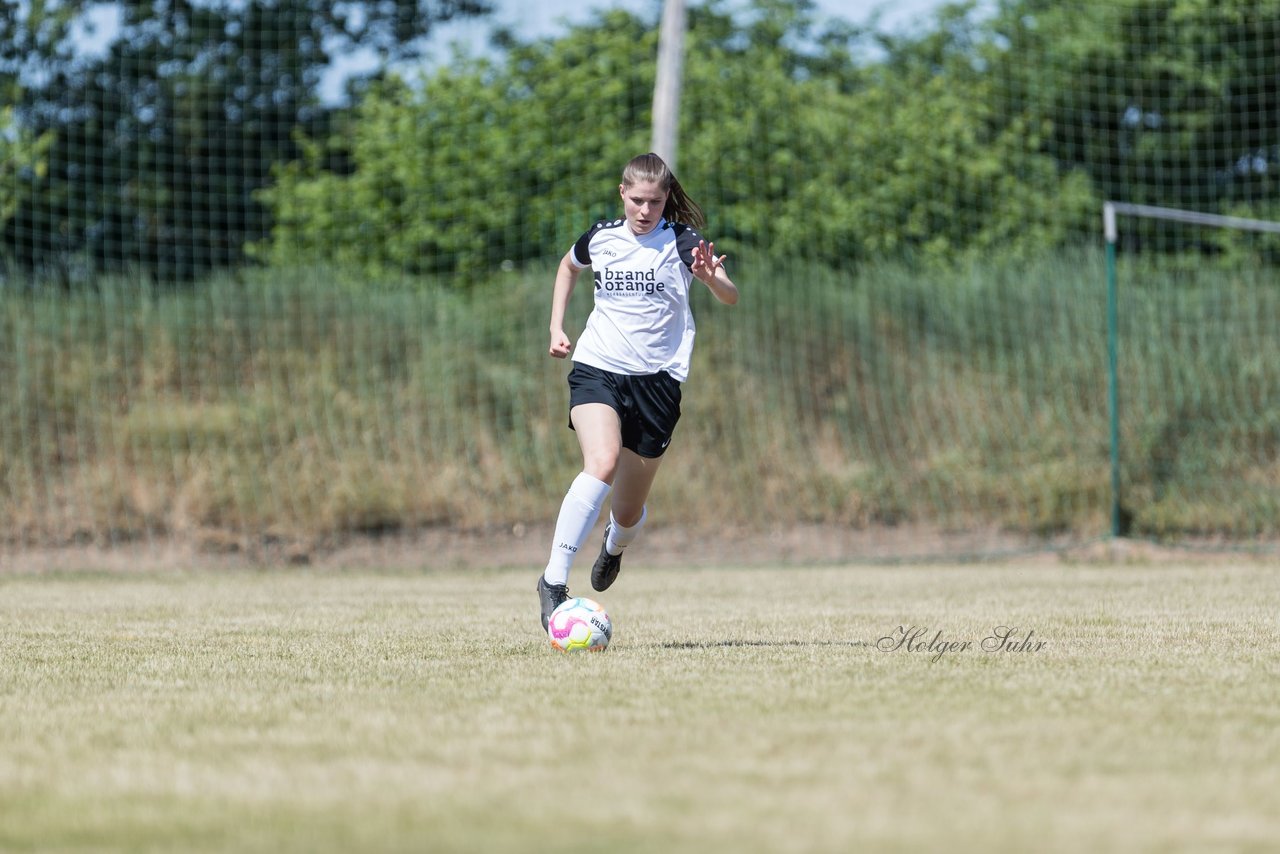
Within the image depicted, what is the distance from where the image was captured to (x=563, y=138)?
20.9m

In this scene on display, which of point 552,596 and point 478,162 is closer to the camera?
point 552,596

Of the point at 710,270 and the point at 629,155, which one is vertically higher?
the point at 629,155

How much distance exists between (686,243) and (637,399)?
685 mm

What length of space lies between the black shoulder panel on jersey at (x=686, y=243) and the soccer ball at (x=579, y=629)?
156 centimetres

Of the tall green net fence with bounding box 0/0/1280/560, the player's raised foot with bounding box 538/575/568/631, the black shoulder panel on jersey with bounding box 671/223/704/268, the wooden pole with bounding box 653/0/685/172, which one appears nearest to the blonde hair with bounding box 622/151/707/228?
the black shoulder panel on jersey with bounding box 671/223/704/268

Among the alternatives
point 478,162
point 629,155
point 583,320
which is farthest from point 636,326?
point 629,155

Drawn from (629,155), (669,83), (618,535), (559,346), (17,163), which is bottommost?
(618,535)

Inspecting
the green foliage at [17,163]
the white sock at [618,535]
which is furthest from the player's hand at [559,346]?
the green foliage at [17,163]

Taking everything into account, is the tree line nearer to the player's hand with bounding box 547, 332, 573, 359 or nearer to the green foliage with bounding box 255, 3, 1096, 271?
the green foliage with bounding box 255, 3, 1096, 271

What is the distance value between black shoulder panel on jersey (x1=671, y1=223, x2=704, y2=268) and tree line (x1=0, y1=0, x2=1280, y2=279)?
12.1m

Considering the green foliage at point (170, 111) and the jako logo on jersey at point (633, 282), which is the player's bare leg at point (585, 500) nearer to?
the jako logo on jersey at point (633, 282)

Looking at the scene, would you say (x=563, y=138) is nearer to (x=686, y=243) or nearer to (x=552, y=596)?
(x=686, y=243)

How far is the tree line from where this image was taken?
1972 cm

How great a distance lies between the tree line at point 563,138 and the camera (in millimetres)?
19719
